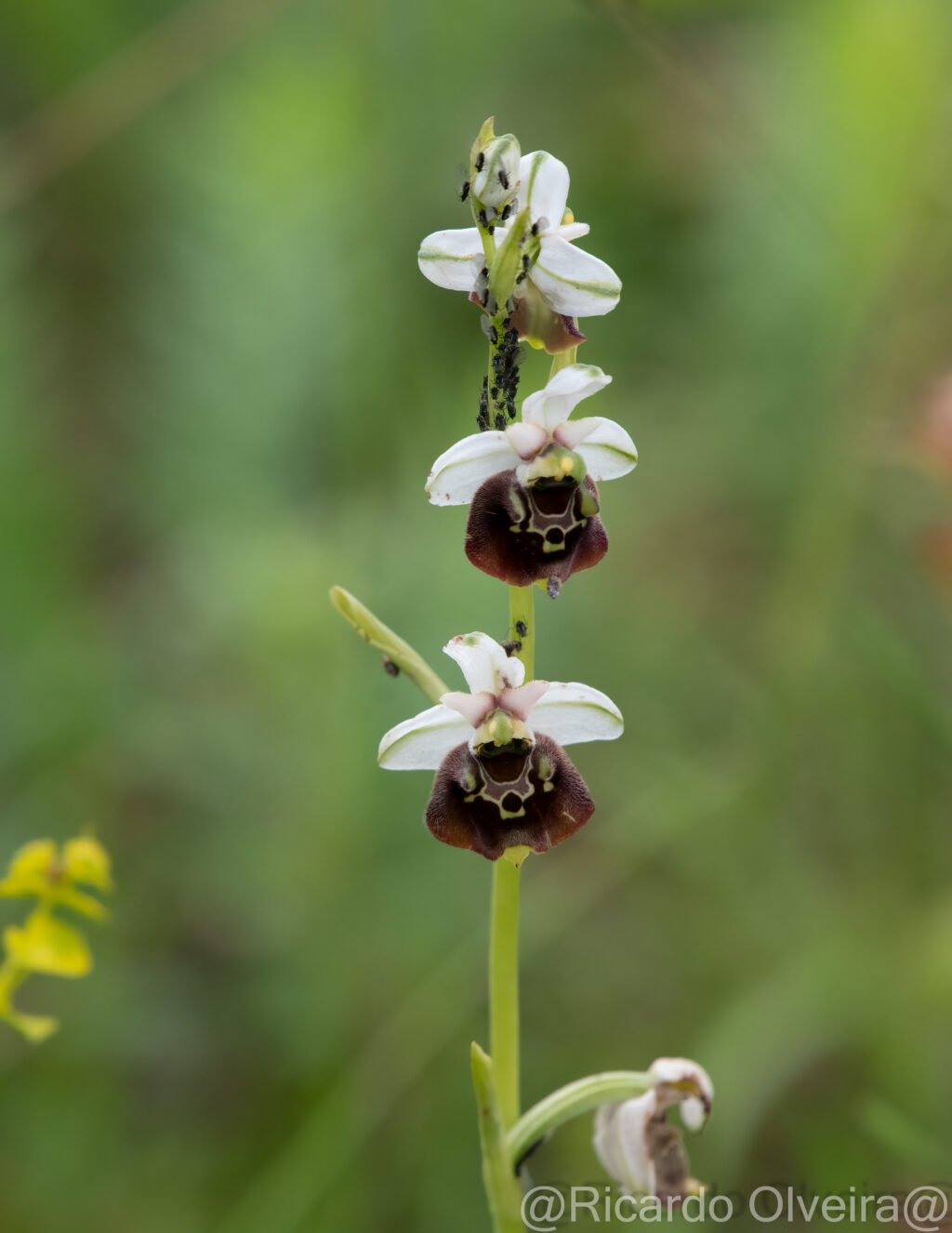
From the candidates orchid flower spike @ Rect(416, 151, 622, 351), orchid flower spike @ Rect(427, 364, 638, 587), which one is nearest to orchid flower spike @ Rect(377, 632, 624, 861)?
orchid flower spike @ Rect(427, 364, 638, 587)

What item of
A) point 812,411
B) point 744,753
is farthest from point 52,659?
point 812,411

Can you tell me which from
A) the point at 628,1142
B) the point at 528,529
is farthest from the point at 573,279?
the point at 628,1142

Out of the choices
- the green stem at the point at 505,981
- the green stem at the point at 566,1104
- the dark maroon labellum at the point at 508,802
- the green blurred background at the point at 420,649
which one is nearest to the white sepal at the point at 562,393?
the dark maroon labellum at the point at 508,802

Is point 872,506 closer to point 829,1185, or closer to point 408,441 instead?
point 408,441

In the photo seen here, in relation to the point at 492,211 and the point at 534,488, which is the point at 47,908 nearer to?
the point at 534,488

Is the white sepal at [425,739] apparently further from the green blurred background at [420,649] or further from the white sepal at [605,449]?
the green blurred background at [420,649]

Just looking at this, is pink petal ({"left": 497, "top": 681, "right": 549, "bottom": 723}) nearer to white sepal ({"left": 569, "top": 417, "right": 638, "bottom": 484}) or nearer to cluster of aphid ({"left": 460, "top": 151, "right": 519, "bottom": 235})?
white sepal ({"left": 569, "top": 417, "right": 638, "bottom": 484})

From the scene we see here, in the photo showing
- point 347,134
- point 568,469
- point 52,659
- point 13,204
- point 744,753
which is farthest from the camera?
point 13,204
